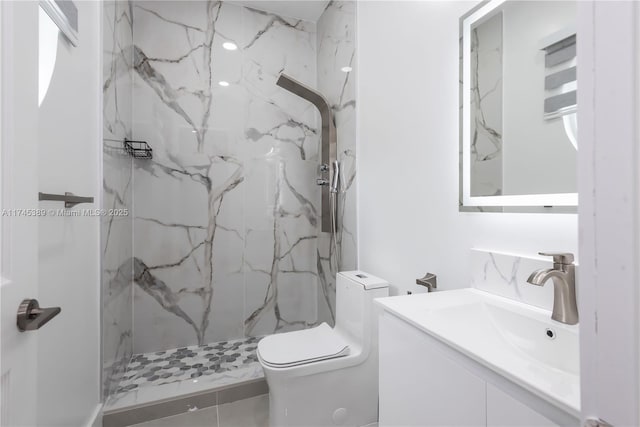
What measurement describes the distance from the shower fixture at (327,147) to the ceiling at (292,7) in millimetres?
778

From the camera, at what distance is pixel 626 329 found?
0.98 ft

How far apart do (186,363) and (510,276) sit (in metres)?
2.03

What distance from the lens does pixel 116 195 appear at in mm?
1734

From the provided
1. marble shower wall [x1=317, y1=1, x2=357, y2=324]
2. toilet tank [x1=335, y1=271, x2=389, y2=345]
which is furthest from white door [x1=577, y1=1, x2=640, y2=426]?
marble shower wall [x1=317, y1=1, x2=357, y2=324]

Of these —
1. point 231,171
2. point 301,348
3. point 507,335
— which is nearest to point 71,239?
point 301,348

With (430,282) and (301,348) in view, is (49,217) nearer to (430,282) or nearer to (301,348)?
(301,348)

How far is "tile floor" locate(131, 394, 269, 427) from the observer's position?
1.59 m

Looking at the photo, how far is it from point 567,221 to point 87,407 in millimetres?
1970

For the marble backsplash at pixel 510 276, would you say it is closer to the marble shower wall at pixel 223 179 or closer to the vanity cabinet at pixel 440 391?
the vanity cabinet at pixel 440 391

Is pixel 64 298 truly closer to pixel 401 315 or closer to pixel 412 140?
pixel 401 315

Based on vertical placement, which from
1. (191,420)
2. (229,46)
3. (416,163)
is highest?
(229,46)

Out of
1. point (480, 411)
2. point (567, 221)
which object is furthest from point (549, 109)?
point (480, 411)

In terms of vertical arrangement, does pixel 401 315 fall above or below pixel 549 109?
below

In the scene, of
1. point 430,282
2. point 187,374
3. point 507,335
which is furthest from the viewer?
point 187,374
